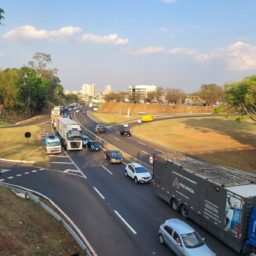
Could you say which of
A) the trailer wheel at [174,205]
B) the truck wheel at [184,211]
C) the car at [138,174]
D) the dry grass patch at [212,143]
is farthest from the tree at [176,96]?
the truck wheel at [184,211]

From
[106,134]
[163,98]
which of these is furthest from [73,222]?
[163,98]

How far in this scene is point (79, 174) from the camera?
102 feet

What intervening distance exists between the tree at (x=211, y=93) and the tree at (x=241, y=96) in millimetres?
86454

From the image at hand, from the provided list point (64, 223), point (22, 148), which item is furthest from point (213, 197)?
point (22, 148)

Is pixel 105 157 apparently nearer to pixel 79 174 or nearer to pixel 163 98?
pixel 79 174

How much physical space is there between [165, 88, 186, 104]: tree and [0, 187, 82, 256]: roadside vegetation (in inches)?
4905

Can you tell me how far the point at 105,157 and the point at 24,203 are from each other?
776 inches

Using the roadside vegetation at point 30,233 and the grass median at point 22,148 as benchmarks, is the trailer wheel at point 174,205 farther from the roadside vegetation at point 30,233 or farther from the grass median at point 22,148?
the grass median at point 22,148

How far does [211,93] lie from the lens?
13300cm

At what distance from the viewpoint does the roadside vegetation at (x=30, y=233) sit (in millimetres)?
14078

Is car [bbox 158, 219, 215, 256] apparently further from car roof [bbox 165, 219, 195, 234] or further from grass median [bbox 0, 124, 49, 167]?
grass median [bbox 0, 124, 49, 167]

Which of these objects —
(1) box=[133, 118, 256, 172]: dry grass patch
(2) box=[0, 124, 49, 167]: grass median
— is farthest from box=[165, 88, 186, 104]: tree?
(2) box=[0, 124, 49, 167]: grass median

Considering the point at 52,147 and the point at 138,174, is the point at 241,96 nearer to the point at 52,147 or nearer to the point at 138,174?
the point at 138,174

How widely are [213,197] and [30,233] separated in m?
9.66
